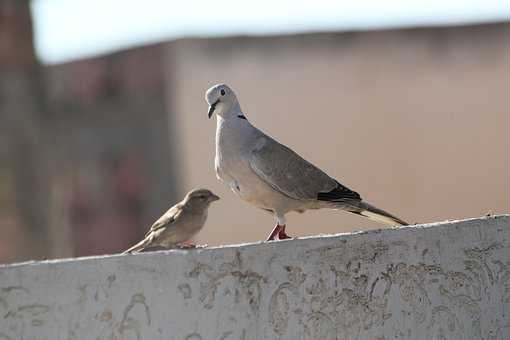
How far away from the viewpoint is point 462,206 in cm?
1534

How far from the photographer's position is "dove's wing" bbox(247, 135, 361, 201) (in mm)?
6840

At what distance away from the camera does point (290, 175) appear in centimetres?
702

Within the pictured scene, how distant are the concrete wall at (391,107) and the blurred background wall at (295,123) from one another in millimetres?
14

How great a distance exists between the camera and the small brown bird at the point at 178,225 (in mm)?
6964

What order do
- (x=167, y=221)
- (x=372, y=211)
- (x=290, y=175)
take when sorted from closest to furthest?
(x=290, y=175) → (x=167, y=221) → (x=372, y=211)

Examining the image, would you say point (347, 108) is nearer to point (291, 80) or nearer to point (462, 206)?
point (291, 80)

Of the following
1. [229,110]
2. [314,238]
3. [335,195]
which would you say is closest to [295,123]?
[335,195]

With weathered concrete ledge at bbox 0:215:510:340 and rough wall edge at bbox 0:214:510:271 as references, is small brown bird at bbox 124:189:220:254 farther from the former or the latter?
weathered concrete ledge at bbox 0:215:510:340

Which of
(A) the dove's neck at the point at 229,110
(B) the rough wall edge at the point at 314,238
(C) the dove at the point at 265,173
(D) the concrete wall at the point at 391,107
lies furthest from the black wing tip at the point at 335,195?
(D) the concrete wall at the point at 391,107

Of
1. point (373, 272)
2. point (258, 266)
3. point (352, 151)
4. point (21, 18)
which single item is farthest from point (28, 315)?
point (352, 151)

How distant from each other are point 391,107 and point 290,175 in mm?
8639

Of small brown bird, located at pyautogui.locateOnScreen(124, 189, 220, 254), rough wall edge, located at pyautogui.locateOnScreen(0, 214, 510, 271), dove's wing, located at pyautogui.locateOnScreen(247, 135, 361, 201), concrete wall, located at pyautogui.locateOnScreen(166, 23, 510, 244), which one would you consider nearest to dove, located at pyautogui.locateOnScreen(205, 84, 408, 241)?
dove's wing, located at pyautogui.locateOnScreen(247, 135, 361, 201)

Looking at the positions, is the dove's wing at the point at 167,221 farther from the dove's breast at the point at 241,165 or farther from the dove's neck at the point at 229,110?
the dove's neck at the point at 229,110

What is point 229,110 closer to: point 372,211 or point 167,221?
point 167,221
